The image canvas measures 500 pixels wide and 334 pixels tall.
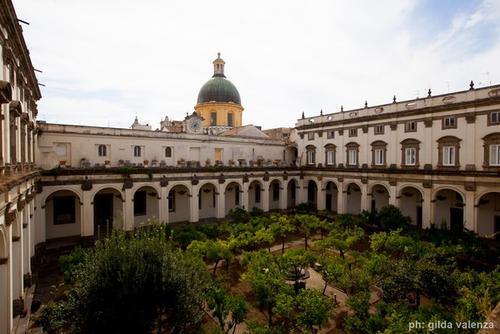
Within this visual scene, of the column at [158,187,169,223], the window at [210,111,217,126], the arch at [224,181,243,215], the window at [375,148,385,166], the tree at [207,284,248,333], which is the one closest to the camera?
the tree at [207,284,248,333]

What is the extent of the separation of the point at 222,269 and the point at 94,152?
15203 mm

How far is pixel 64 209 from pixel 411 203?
30.3 m

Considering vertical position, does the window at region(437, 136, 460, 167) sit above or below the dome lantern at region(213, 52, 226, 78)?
below

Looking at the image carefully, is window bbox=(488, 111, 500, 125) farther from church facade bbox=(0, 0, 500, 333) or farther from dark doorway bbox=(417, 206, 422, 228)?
dark doorway bbox=(417, 206, 422, 228)

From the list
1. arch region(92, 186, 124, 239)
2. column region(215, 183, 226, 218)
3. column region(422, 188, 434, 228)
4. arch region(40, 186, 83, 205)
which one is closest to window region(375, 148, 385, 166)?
column region(422, 188, 434, 228)

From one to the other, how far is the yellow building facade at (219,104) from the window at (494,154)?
28.2m

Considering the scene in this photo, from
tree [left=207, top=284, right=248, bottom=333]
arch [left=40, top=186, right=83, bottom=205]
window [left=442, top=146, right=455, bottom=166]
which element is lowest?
tree [left=207, top=284, right=248, bottom=333]

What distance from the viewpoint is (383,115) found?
26.1 m

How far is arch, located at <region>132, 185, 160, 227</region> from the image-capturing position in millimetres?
25438

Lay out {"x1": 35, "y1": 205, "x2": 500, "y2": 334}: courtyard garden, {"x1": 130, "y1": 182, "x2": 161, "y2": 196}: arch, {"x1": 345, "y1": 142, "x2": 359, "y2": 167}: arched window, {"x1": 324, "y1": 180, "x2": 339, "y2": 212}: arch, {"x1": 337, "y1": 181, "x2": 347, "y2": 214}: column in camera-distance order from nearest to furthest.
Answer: {"x1": 35, "y1": 205, "x2": 500, "y2": 334}: courtyard garden < {"x1": 130, "y1": 182, "x2": 161, "y2": 196}: arch < {"x1": 345, "y1": 142, "x2": 359, "y2": 167}: arched window < {"x1": 337, "y1": 181, "x2": 347, "y2": 214}: column < {"x1": 324, "y1": 180, "x2": 339, "y2": 212}: arch

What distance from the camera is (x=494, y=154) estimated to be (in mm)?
19562

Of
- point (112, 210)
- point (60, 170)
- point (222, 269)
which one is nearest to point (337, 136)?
point (222, 269)

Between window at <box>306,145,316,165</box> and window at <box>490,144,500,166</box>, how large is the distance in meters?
16.5

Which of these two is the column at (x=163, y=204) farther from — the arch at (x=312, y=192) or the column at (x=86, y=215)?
the arch at (x=312, y=192)
